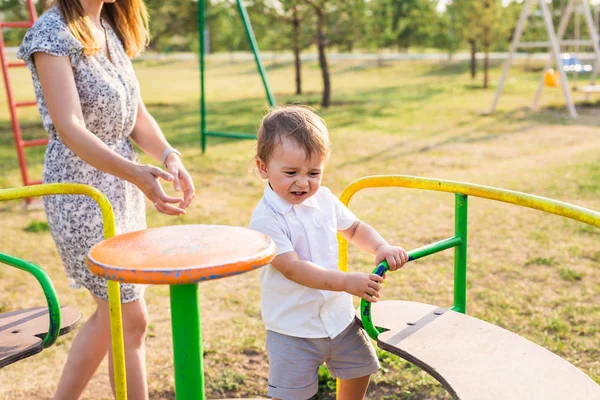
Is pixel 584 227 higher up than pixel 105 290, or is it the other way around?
pixel 105 290

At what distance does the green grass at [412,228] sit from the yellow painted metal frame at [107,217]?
0.88 meters

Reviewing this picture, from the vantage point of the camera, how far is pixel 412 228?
5.04 m

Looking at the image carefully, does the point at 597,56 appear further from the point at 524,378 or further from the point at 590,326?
the point at 524,378

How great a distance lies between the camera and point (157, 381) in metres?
2.90

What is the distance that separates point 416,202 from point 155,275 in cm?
464

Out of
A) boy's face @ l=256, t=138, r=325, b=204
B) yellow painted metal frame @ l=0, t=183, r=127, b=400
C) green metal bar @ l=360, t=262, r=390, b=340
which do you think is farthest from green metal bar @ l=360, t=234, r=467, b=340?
yellow painted metal frame @ l=0, t=183, r=127, b=400

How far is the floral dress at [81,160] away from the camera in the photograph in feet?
6.57

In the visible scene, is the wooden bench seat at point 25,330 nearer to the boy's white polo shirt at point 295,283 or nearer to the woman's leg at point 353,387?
the boy's white polo shirt at point 295,283

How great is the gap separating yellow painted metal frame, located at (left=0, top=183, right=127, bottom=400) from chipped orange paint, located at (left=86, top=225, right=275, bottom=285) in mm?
249

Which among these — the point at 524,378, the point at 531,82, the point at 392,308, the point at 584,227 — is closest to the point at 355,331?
the point at 392,308

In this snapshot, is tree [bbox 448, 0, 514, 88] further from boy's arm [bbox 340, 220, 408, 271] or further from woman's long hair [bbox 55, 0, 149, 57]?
boy's arm [bbox 340, 220, 408, 271]

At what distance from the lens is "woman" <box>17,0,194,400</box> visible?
75.5 inches

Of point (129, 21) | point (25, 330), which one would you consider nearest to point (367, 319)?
point (25, 330)

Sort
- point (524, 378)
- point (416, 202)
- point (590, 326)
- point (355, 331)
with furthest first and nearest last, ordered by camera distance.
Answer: point (416, 202) < point (590, 326) < point (355, 331) < point (524, 378)
